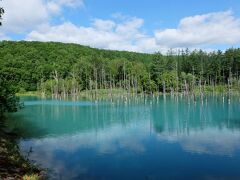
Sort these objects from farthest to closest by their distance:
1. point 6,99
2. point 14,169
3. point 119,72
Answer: point 119,72
point 6,99
point 14,169

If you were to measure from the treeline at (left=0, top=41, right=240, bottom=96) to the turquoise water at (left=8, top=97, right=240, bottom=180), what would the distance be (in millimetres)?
64501

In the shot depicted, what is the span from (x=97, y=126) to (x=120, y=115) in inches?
608

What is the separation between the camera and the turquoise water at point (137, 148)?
28125mm

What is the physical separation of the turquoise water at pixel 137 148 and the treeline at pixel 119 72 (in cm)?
6450

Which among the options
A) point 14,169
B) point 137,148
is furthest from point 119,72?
point 14,169

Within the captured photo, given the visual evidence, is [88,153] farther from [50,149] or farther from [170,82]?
[170,82]

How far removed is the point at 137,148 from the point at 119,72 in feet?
374

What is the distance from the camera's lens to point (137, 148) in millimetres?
38062

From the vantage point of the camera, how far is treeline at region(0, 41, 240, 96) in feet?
446

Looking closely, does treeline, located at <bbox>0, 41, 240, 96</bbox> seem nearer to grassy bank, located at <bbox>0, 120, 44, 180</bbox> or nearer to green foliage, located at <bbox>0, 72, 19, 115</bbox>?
green foliage, located at <bbox>0, 72, 19, 115</bbox>

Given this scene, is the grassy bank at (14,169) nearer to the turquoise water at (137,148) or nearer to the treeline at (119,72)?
the turquoise water at (137,148)

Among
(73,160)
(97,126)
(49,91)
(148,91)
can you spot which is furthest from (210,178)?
(49,91)

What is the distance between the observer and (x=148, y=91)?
13550cm

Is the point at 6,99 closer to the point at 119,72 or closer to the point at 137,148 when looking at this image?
the point at 137,148
